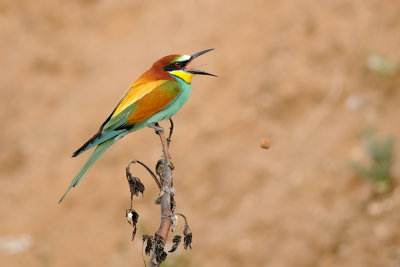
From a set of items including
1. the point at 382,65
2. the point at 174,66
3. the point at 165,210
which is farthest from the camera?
the point at 382,65

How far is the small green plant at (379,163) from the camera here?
4.39m

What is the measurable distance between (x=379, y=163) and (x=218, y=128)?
4.52ft

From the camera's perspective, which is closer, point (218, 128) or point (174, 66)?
point (174, 66)

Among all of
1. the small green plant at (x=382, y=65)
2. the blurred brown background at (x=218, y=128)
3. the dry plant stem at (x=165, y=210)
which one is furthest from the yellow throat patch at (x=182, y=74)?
the small green plant at (x=382, y=65)

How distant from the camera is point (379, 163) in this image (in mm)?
4430

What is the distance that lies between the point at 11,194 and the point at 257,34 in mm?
2336

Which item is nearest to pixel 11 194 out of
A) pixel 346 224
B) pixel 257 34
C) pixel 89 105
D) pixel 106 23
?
pixel 89 105

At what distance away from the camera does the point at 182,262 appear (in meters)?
4.45

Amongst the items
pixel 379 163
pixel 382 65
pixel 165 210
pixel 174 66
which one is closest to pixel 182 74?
pixel 174 66

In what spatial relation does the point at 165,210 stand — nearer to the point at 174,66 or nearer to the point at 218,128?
Answer: the point at 174,66

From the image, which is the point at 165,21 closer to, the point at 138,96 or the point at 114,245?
the point at 114,245

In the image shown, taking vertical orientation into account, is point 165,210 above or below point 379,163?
below

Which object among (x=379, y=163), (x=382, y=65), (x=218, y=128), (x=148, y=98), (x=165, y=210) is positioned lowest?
(x=165, y=210)

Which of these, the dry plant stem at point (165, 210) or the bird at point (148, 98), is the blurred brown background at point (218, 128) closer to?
the bird at point (148, 98)
